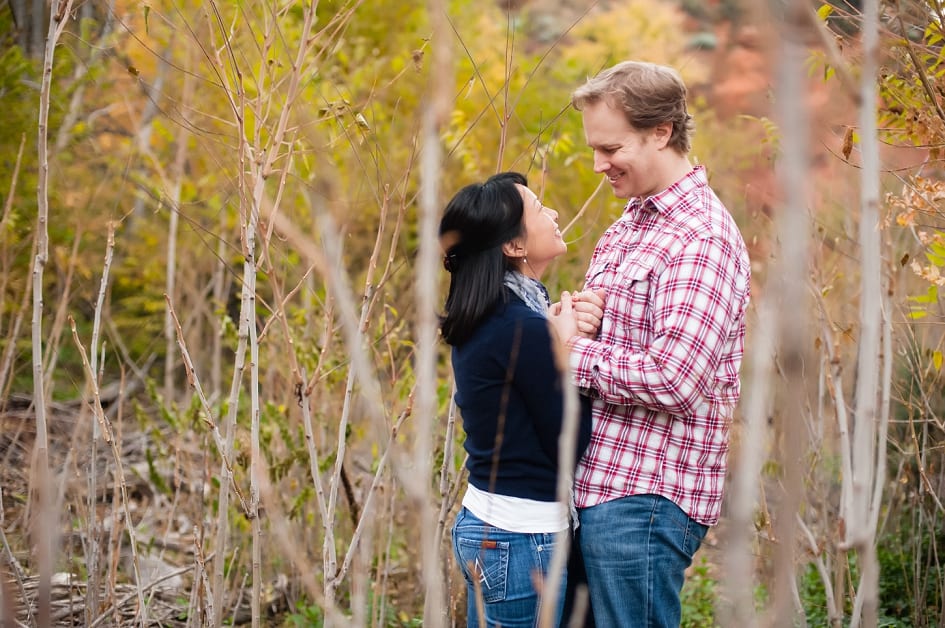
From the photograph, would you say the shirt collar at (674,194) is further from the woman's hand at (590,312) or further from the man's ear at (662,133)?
the woman's hand at (590,312)

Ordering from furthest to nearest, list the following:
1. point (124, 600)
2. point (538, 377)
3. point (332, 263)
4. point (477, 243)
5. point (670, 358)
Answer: point (124, 600)
point (477, 243)
point (538, 377)
point (670, 358)
point (332, 263)

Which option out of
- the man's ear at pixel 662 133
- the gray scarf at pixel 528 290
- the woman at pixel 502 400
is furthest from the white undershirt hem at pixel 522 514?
the man's ear at pixel 662 133

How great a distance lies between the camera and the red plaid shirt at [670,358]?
175 cm

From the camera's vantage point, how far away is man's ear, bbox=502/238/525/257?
1959mm

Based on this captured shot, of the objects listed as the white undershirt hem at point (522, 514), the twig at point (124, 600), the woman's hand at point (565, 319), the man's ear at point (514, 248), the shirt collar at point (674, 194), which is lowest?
the twig at point (124, 600)

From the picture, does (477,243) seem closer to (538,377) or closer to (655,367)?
(538,377)

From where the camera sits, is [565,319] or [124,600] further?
[124,600]

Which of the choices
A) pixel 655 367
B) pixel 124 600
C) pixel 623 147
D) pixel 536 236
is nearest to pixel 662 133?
pixel 623 147

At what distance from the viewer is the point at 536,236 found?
200cm

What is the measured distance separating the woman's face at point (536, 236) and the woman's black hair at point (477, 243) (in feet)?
0.08

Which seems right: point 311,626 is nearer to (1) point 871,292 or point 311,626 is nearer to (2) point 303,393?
(2) point 303,393

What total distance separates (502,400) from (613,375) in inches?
9.3

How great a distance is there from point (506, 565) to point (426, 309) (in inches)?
43.1

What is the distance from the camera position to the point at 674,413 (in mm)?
1800
